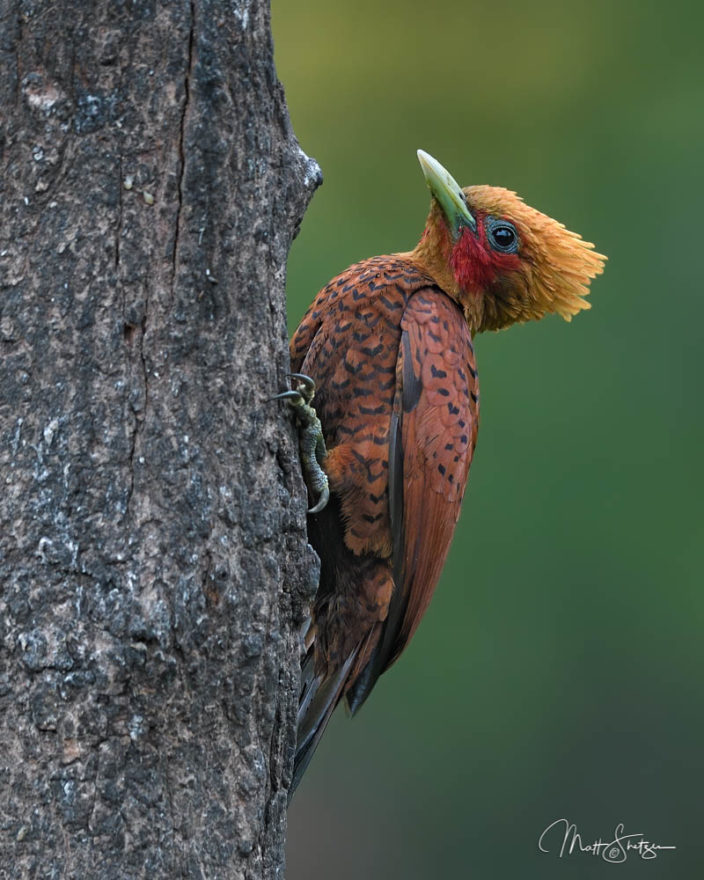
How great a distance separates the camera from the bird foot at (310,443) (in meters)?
2.43

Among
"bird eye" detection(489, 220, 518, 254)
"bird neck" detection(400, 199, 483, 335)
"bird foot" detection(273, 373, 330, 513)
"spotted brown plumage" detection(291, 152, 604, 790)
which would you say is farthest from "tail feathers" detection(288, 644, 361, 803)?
"bird eye" detection(489, 220, 518, 254)

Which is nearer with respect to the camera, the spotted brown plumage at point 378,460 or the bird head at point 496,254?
the spotted brown plumage at point 378,460

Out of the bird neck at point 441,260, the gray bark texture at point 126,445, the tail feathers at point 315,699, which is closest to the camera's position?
the gray bark texture at point 126,445

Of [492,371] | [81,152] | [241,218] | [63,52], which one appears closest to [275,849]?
[241,218]

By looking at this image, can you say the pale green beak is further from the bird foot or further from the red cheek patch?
the bird foot

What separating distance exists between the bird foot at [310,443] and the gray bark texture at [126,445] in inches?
13.4

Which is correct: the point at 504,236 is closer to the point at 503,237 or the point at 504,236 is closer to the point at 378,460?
the point at 503,237

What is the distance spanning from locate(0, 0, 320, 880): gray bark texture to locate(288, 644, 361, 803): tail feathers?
823 mm
